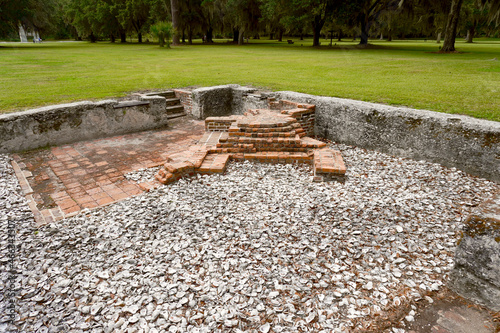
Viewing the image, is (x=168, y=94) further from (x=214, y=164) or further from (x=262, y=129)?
(x=214, y=164)

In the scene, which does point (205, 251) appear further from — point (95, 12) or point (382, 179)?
point (95, 12)

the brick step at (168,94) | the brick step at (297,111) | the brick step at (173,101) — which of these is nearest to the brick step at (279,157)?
the brick step at (297,111)

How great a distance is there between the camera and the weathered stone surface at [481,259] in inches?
101

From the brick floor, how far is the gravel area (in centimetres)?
28

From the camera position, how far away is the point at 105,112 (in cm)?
Answer: 719

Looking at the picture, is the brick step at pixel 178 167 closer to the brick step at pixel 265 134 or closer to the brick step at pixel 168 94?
the brick step at pixel 265 134

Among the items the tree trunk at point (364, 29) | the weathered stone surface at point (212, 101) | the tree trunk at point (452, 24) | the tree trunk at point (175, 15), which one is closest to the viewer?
the weathered stone surface at point (212, 101)

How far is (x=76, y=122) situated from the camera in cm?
686

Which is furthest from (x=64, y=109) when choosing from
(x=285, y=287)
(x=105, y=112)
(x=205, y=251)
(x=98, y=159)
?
(x=285, y=287)

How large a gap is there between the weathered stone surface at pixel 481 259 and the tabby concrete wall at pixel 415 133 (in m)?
2.61

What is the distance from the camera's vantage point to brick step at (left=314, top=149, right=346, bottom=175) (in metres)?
4.82

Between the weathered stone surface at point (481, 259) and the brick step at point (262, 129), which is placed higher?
the brick step at point (262, 129)

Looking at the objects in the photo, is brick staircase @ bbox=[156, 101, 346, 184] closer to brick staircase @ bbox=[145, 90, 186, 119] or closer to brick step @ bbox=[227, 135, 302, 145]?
brick step @ bbox=[227, 135, 302, 145]

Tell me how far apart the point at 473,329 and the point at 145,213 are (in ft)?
12.1
